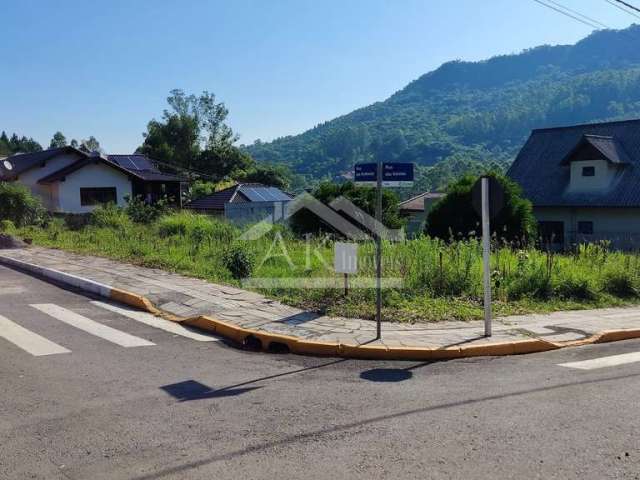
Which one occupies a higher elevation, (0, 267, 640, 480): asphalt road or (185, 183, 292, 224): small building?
(185, 183, 292, 224): small building

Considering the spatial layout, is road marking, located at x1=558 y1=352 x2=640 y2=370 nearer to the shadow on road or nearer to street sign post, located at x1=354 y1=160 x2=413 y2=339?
the shadow on road

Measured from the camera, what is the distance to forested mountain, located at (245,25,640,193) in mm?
88375

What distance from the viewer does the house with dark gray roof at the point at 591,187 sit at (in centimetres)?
3092

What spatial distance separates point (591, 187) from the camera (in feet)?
105

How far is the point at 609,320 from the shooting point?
10.1 meters

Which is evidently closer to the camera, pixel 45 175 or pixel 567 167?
pixel 567 167

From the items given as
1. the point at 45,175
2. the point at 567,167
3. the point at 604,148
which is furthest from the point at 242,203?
the point at 604,148

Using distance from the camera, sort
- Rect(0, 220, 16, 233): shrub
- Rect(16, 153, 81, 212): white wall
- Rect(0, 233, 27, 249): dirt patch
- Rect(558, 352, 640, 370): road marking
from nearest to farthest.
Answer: Rect(558, 352, 640, 370): road marking, Rect(0, 233, 27, 249): dirt patch, Rect(0, 220, 16, 233): shrub, Rect(16, 153, 81, 212): white wall

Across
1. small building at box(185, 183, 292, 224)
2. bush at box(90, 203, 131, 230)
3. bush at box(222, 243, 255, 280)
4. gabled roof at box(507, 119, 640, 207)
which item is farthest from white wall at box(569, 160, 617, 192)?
bush at box(222, 243, 255, 280)

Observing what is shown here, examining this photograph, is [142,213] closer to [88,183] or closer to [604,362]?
[88,183]

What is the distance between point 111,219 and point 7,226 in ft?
13.6

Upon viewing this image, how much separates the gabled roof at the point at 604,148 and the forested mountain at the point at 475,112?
32624 millimetres

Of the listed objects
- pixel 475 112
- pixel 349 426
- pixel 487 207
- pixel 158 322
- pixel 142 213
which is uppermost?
pixel 475 112

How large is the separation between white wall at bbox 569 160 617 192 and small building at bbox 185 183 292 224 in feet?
54.3
